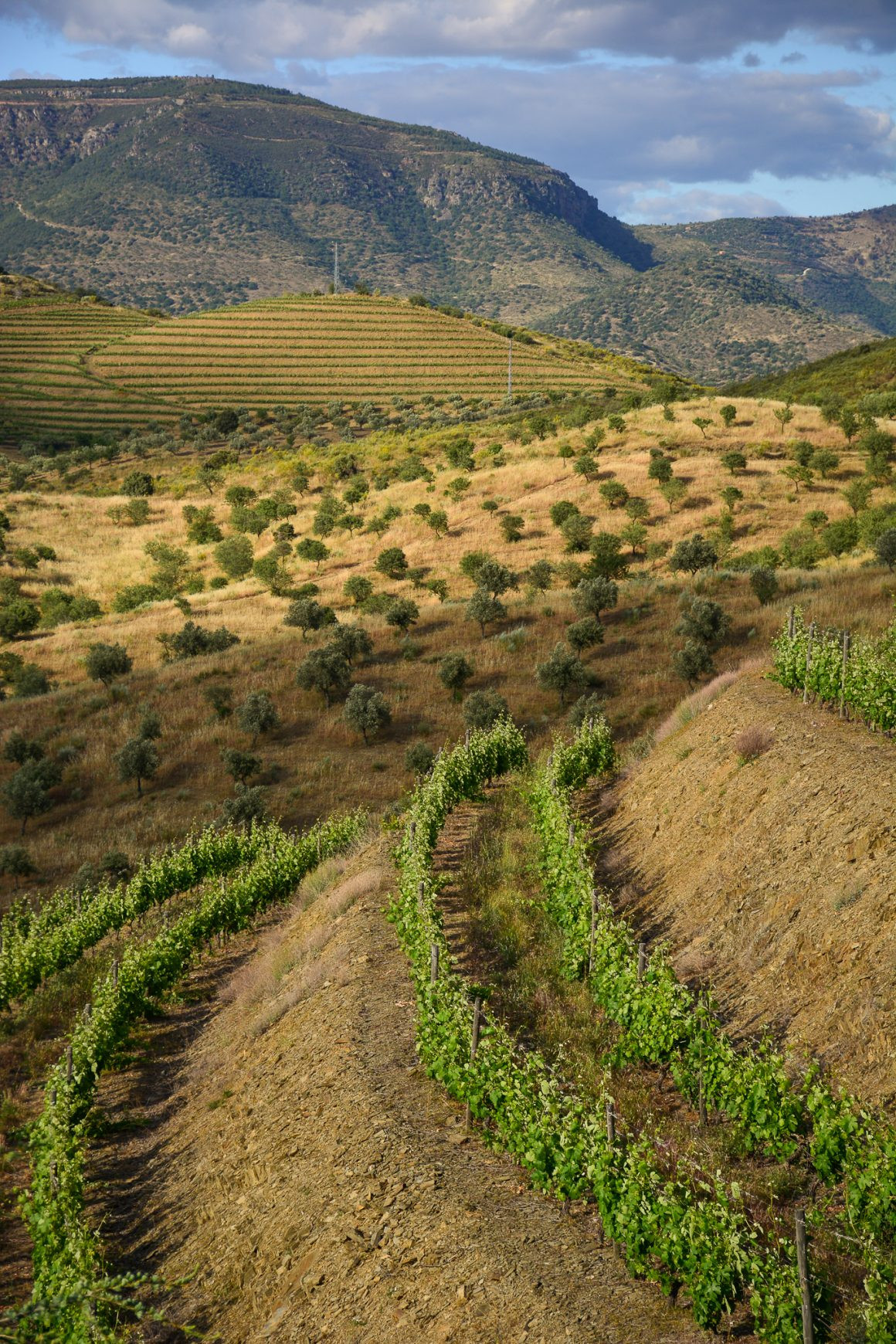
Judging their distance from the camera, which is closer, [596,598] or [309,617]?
[596,598]

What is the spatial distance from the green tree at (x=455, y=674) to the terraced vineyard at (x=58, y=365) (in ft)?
292

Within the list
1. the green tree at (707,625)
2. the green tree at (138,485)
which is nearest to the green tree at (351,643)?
the green tree at (707,625)

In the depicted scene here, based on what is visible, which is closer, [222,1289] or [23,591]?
[222,1289]

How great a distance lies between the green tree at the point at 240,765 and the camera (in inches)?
1367

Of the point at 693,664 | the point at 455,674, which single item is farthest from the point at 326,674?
the point at 693,664

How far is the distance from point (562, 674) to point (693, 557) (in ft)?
51.9

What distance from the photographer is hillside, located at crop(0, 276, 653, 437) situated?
120m

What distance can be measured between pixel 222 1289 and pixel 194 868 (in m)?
16.4

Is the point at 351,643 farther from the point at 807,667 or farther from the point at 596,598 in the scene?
the point at 807,667

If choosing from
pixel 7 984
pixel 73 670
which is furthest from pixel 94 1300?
pixel 73 670

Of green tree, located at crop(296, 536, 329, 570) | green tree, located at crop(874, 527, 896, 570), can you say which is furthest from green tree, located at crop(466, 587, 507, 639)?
green tree, located at crop(296, 536, 329, 570)

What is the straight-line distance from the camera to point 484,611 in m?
45.7

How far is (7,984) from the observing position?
68.1 feet

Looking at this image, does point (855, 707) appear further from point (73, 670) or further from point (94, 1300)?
point (73, 670)
